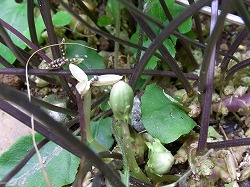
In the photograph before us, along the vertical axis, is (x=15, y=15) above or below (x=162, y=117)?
above

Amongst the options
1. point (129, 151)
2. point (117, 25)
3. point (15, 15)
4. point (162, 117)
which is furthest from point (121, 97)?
point (15, 15)

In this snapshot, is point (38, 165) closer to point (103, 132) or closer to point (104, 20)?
point (103, 132)

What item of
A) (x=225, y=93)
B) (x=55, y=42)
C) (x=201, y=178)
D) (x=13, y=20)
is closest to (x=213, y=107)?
(x=225, y=93)

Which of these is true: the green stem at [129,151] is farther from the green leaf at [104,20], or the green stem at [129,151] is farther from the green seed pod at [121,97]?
the green leaf at [104,20]

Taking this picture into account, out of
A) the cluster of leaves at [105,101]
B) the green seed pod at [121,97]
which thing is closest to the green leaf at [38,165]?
the cluster of leaves at [105,101]

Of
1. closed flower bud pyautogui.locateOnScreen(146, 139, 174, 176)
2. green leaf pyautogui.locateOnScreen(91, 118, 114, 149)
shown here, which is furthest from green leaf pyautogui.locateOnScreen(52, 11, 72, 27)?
closed flower bud pyautogui.locateOnScreen(146, 139, 174, 176)

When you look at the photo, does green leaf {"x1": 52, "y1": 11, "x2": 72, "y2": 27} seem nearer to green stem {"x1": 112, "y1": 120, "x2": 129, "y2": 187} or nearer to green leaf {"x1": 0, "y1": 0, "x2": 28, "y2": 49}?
green leaf {"x1": 0, "y1": 0, "x2": 28, "y2": 49}
